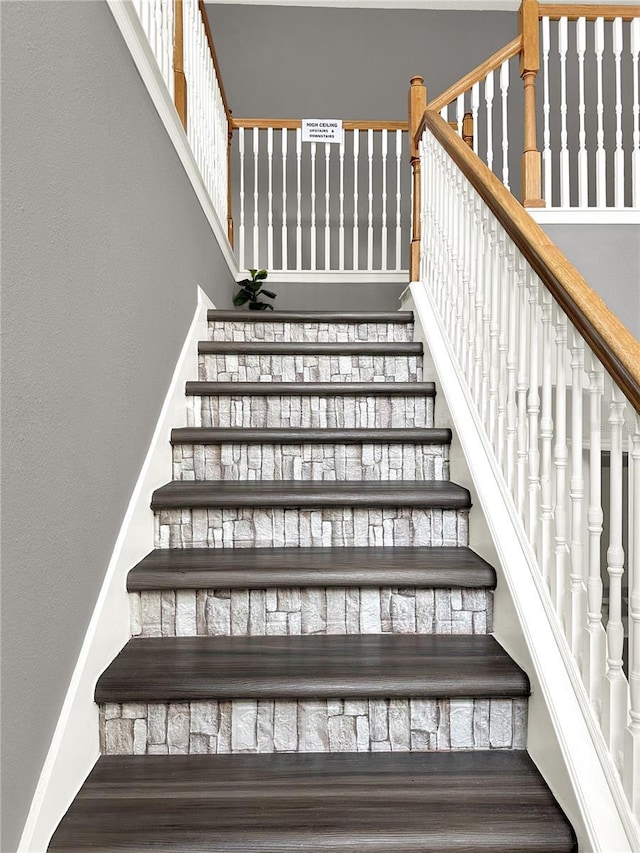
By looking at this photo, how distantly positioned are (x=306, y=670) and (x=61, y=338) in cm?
81

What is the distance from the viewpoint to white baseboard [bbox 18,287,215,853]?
985 millimetres

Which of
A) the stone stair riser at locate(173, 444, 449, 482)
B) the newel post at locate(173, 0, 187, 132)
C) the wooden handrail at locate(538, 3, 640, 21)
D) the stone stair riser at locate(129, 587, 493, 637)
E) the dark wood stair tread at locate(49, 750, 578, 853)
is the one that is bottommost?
the dark wood stair tread at locate(49, 750, 578, 853)

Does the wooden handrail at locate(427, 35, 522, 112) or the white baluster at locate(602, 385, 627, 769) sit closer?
the white baluster at locate(602, 385, 627, 769)

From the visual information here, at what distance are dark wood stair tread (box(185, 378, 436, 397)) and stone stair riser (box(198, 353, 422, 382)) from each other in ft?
0.75

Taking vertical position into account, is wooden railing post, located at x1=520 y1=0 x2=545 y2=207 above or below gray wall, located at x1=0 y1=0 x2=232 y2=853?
above

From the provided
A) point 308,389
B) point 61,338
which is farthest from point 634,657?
point 308,389

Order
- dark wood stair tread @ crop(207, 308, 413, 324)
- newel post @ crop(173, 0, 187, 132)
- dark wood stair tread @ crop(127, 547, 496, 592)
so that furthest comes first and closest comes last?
dark wood stair tread @ crop(207, 308, 413, 324) → newel post @ crop(173, 0, 187, 132) → dark wood stair tread @ crop(127, 547, 496, 592)

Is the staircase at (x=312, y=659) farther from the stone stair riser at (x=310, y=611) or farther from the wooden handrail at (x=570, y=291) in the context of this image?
the wooden handrail at (x=570, y=291)

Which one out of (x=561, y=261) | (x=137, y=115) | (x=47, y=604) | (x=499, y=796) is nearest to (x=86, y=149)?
(x=137, y=115)

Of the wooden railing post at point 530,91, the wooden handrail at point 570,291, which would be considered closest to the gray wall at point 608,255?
the wooden railing post at point 530,91

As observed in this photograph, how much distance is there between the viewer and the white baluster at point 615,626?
102cm

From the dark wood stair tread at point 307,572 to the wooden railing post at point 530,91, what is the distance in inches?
79.0

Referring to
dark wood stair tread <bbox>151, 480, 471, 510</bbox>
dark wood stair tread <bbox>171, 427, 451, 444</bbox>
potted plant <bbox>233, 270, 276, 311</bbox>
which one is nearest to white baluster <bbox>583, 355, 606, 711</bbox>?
dark wood stair tread <bbox>151, 480, 471, 510</bbox>

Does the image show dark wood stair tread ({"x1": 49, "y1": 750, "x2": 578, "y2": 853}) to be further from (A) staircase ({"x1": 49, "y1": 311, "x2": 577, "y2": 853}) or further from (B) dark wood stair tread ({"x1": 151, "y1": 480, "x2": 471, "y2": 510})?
(B) dark wood stair tread ({"x1": 151, "y1": 480, "x2": 471, "y2": 510})
